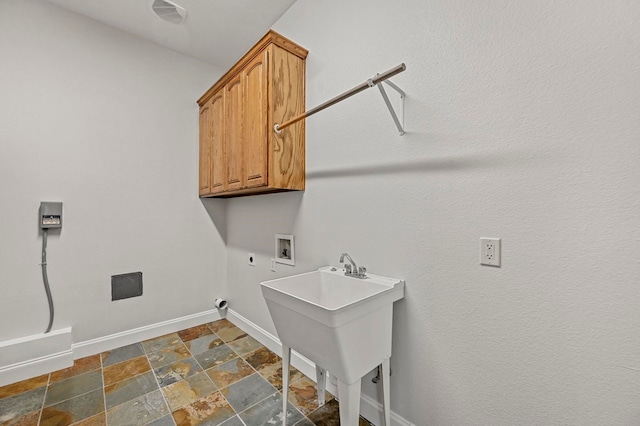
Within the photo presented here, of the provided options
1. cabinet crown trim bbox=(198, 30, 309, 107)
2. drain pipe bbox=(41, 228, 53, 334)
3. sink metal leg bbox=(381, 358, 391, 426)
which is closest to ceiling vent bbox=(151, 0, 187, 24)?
cabinet crown trim bbox=(198, 30, 309, 107)

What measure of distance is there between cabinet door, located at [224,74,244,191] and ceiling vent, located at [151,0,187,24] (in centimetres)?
65

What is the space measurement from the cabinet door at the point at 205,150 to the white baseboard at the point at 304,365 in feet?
4.59

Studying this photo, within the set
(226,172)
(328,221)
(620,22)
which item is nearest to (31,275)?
(226,172)

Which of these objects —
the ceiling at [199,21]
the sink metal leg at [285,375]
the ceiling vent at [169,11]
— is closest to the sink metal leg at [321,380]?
the sink metal leg at [285,375]

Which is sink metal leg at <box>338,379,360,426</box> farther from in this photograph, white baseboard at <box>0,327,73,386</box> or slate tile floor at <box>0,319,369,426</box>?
white baseboard at <box>0,327,73,386</box>

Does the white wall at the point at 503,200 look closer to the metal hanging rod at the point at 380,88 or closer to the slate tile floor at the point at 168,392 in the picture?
the metal hanging rod at the point at 380,88

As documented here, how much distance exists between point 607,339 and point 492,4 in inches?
51.7

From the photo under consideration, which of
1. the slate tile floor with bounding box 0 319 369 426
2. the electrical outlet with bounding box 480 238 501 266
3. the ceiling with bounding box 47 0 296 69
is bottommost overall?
the slate tile floor with bounding box 0 319 369 426

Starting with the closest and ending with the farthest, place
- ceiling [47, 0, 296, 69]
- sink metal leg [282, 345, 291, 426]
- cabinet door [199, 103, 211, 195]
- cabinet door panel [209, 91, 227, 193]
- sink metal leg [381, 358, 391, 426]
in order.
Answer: sink metal leg [381, 358, 391, 426] < sink metal leg [282, 345, 291, 426] < ceiling [47, 0, 296, 69] < cabinet door panel [209, 91, 227, 193] < cabinet door [199, 103, 211, 195]

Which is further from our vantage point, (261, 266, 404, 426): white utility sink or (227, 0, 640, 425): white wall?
(261, 266, 404, 426): white utility sink

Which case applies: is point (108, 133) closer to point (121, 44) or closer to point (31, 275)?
point (121, 44)

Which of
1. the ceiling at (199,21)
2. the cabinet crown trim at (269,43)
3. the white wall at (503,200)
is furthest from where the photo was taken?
the ceiling at (199,21)

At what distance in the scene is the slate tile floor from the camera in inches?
60.3

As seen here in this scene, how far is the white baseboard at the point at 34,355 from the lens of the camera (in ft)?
6.16
